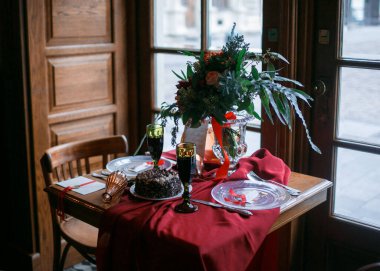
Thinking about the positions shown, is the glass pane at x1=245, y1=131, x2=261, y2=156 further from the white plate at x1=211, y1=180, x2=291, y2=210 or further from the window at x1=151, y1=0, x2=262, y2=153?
the white plate at x1=211, y1=180, x2=291, y2=210

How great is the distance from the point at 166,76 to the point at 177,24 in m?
0.31

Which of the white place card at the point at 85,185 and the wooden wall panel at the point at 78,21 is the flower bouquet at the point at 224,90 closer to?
the white place card at the point at 85,185

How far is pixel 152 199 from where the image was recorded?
1878 mm

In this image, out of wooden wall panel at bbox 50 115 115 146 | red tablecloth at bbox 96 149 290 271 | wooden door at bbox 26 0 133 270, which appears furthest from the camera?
wooden wall panel at bbox 50 115 115 146

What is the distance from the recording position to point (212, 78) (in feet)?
6.39

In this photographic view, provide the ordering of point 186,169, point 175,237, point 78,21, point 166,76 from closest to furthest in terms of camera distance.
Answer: point 175,237 < point 186,169 < point 78,21 < point 166,76

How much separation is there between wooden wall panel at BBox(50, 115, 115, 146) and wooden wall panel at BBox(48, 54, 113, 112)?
0.09 metres

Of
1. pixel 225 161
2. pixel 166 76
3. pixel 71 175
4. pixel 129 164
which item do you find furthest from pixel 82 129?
pixel 225 161

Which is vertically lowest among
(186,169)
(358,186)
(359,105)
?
(358,186)

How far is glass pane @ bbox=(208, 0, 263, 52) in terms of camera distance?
2.71 m

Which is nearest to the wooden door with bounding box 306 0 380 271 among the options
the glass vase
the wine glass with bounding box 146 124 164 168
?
the glass vase

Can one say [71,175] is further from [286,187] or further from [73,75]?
[286,187]

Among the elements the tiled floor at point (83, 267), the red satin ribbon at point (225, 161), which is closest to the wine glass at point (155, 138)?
the red satin ribbon at point (225, 161)

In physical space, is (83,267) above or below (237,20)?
below
